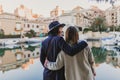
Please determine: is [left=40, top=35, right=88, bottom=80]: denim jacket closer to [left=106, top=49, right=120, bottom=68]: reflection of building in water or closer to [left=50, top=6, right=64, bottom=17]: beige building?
[left=50, top=6, right=64, bottom=17]: beige building

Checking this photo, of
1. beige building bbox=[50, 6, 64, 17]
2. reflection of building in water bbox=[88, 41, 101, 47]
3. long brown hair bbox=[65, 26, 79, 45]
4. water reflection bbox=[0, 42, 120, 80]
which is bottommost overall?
water reflection bbox=[0, 42, 120, 80]

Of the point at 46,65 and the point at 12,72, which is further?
the point at 12,72

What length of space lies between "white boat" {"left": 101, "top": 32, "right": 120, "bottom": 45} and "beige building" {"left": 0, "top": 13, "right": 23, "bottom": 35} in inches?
37.3

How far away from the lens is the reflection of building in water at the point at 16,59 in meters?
2.50

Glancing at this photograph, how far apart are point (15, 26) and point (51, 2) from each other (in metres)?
0.48

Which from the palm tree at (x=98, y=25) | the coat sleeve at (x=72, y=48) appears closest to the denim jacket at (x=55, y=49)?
the coat sleeve at (x=72, y=48)

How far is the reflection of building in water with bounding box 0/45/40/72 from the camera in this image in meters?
2.50

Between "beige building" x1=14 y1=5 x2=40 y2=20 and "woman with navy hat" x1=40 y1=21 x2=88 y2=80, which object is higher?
"beige building" x1=14 y1=5 x2=40 y2=20

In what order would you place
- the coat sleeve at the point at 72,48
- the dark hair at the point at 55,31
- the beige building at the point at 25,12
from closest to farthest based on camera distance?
the coat sleeve at the point at 72,48, the dark hair at the point at 55,31, the beige building at the point at 25,12

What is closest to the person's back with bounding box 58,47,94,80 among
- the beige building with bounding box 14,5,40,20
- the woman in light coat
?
the woman in light coat

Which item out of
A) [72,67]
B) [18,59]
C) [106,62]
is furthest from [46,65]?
[106,62]

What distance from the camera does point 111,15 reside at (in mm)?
2568

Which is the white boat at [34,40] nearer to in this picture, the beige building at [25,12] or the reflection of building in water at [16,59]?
the reflection of building in water at [16,59]

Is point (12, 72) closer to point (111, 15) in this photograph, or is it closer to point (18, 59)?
point (18, 59)
